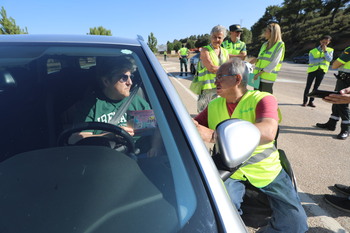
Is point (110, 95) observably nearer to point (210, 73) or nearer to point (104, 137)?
point (104, 137)

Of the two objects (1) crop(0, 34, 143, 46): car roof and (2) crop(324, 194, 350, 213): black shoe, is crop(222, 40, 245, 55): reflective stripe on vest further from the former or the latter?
(1) crop(0, 34, 143, 46): car roof

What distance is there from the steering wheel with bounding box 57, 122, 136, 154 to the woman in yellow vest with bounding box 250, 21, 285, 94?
386cm

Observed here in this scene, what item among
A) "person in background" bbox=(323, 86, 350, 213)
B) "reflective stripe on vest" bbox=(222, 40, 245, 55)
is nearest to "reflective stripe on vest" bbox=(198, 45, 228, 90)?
"reflective stripe on vest" bbox=(222, 40, 245, 55)

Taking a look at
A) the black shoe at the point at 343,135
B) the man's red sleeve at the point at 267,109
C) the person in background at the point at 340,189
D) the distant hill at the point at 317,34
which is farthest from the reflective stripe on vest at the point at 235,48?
the distant hill at the point at 317,34

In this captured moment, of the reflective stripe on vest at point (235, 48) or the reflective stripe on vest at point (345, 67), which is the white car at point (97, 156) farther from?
the reflective stripe on vest at point (235, 48)

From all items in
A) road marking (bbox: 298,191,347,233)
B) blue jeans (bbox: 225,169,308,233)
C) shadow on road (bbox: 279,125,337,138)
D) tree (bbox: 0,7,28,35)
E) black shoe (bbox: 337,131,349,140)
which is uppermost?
tree (bbox: 0,7,28,35)

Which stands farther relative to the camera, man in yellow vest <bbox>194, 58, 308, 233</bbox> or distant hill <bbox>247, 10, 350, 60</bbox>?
distant hill <bbox>247, 10, 350, 60</bbox>

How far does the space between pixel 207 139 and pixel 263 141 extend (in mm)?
385

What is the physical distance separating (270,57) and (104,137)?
13.2 ft

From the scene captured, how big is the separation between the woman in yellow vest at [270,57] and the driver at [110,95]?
3.60 m

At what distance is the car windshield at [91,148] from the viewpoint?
2.65 feet

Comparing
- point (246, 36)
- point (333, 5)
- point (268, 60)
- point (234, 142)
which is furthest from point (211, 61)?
point (246, 36)

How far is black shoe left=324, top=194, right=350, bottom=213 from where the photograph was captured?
7.74ft

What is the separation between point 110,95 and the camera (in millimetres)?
1604
